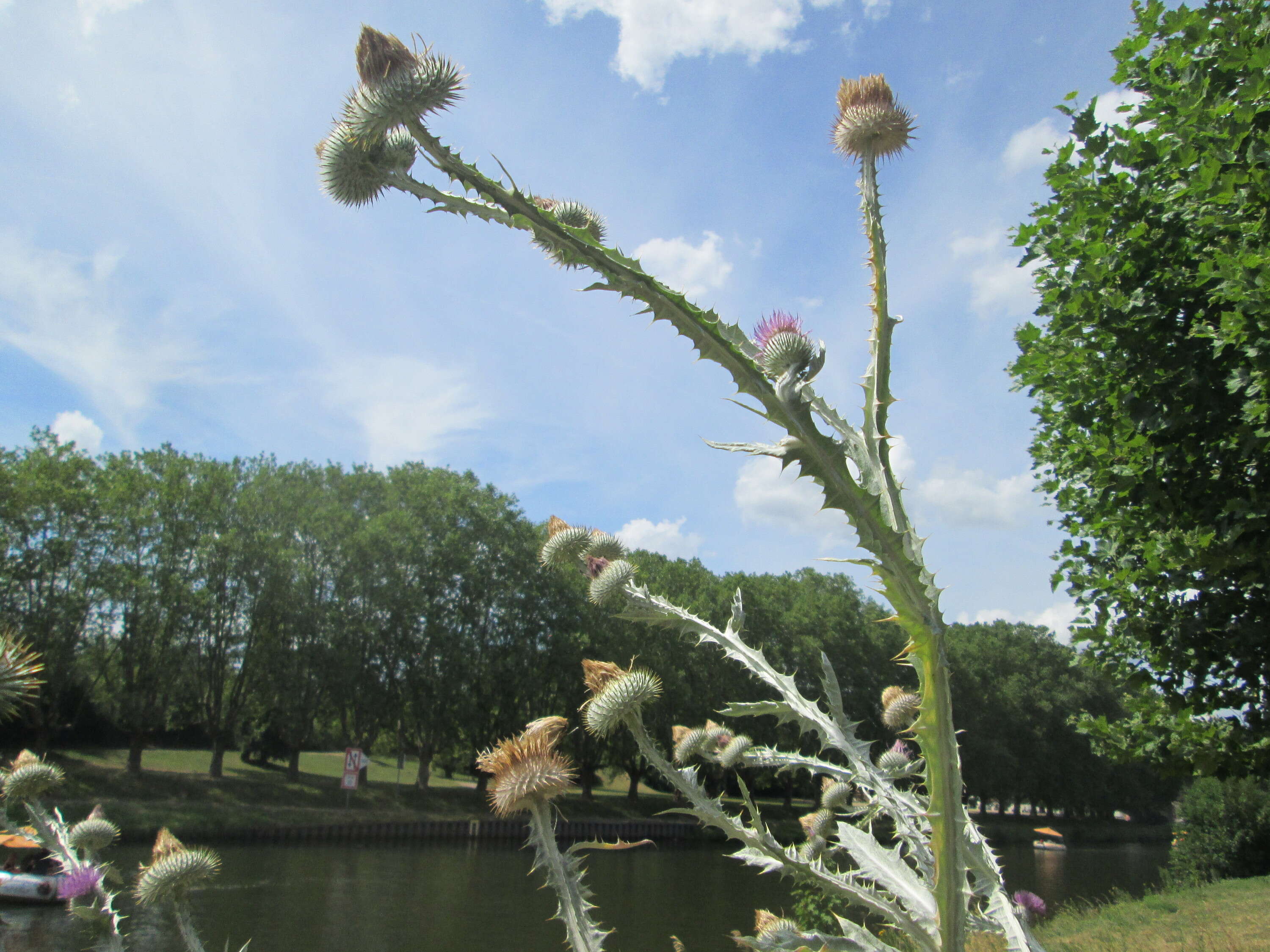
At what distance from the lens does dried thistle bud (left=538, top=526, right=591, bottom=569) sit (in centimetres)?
492

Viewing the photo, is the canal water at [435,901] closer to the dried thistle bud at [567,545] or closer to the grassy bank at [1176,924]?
the grassy bank at [1176,924]

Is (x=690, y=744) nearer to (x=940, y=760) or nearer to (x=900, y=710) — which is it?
(x=900, y=710)

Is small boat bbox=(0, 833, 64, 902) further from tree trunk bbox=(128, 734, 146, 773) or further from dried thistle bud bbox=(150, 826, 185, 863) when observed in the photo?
dried thistle bud bbox=(150, 826, 185, 863)

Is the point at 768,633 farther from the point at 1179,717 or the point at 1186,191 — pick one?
the point at 1186,191

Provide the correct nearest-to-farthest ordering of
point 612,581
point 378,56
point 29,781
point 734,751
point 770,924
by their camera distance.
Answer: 1. point 378,56
2. point 612,581
3. point 29,781
4. point 770,924
5. point 734,751

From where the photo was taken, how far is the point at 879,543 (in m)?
2.22

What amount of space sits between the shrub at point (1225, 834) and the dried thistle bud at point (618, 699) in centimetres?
2660

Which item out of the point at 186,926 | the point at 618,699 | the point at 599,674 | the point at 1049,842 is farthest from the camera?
the point at 1049,842

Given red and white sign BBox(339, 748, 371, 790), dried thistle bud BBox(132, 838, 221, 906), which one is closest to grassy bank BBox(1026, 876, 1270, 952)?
dried thistle bud BBox(132, 838, 221, 906)

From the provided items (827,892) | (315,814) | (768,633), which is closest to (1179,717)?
(827,892)

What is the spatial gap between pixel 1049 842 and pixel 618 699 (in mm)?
64646

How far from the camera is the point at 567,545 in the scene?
16.3ft

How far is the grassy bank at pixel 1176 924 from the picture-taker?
37.7ft

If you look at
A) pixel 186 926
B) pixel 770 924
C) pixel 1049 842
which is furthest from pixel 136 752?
pixel 1049 842
